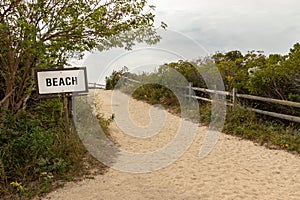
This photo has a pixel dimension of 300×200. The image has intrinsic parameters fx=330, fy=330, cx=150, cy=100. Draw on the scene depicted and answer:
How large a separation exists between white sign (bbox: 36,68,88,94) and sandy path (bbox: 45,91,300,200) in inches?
64.4

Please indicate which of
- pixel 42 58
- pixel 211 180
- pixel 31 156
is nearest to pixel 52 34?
pixel 42 58

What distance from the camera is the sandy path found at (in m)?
4.61

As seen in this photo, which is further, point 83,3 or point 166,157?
point 166,157

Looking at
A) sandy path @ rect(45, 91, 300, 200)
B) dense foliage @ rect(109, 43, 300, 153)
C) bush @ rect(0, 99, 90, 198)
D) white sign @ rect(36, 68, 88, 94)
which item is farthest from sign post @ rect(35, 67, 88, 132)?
dense foliage @ rect(109, 43, 300, 153)

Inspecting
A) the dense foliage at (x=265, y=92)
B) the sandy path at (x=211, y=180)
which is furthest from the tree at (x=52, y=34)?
the dense foliage at (x=265, y=92)

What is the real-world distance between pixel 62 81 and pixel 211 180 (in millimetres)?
3039

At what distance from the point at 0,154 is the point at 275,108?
6.89 metres

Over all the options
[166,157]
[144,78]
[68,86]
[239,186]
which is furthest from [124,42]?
[144,78]

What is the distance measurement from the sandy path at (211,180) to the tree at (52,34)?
2.27 meters

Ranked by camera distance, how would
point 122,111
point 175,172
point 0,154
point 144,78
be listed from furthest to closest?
point 144,78 → point 122,111 → point 175,172 → point 0,154

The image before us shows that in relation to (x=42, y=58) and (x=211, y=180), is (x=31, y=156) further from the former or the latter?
(x=211, y=180)

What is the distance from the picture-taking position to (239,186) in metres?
4.85

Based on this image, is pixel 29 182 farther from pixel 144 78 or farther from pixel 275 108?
pixel 144 78

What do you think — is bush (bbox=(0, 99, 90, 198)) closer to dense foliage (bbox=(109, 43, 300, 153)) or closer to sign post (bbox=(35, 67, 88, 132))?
sign post (bbox=(35, 67, 88, 132))
